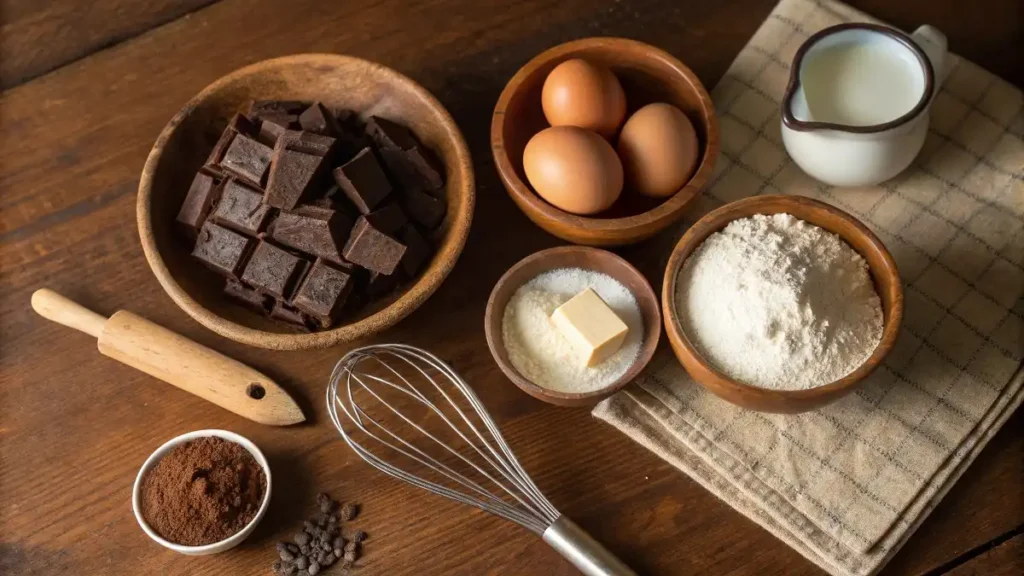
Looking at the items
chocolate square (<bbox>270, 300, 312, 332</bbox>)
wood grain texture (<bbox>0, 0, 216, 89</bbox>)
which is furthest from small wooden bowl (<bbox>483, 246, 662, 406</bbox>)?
wood grain texture (<bbox>0, 0, 216, 89</bbox>)

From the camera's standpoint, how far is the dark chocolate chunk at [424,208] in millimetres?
1058

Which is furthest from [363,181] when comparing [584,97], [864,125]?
[864,125]

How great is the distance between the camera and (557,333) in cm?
98

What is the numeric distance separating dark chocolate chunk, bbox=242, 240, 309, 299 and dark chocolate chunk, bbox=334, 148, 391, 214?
97 mm

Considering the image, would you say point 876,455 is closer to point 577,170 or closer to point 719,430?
point 719,430

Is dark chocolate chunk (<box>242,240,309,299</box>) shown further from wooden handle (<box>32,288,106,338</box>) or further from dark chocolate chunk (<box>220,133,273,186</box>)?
wooden handle (<box>32,288,106,338</box>)

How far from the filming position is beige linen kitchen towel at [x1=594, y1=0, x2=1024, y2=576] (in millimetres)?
946

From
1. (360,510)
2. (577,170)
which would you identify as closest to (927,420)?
(577,170)

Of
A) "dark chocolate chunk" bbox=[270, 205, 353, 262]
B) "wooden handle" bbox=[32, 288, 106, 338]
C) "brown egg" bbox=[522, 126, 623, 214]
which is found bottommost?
"wooden handle" bbox=[32, 288, 106, 338]

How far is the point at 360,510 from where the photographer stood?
993 mm

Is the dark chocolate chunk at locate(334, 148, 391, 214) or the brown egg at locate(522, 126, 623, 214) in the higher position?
the brown egg at locate(522, 126, 623, 214)

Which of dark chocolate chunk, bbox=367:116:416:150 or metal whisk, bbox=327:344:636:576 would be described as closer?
metal whisk, bbox=327:344:636:576

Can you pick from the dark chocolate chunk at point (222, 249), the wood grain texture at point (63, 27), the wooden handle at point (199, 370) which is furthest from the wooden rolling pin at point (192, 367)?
the wood grain texture at point (63, 27)

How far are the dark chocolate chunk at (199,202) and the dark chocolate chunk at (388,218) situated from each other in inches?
8.0
